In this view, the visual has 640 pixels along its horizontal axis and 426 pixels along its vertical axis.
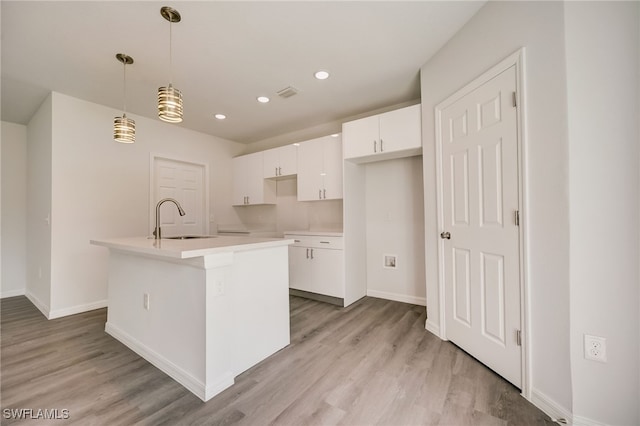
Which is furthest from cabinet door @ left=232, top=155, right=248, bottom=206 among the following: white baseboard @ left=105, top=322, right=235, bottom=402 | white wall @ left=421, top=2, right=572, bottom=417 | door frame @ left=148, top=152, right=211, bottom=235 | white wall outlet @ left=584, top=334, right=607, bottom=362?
white wall outlet @ left=584, top=334, right=607, bottom=362

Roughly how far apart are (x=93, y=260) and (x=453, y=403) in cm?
406

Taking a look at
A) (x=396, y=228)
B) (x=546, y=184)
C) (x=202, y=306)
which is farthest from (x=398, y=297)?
(x=202, y=306)

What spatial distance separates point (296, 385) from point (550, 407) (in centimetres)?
145

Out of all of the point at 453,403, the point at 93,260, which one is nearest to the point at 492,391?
the point at 453,403

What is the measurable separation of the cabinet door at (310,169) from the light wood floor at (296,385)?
6.08 ft

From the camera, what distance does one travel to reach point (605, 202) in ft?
4.07

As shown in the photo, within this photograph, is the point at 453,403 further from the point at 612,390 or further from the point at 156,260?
the point at 156,260

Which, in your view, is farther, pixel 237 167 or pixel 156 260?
pixel 237 167

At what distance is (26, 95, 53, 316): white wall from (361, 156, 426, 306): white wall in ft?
12.9

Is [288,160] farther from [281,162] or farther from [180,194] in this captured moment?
[180,194]

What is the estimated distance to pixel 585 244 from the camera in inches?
50.4

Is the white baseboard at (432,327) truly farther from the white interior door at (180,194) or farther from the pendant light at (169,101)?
the white interior door at (180,194)

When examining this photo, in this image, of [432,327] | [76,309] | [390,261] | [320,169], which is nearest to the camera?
[432,327]

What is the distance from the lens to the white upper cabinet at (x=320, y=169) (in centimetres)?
340
